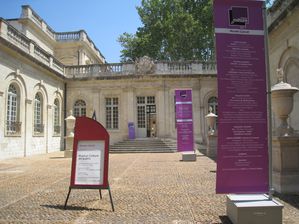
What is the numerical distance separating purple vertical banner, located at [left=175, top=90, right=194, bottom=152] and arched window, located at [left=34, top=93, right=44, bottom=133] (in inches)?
366

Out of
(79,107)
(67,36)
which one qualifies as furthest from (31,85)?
(67,36)

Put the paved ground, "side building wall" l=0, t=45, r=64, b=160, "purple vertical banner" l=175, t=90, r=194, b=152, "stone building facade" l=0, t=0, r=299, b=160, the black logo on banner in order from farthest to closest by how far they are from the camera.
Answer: "stone building facade" l=0, t=0, r=299, b=160 → "side building wall" l=0, t=45, r=64, b=160 → "purple vertical banner" l=175, t=90, r=194, b=152 → the paved ground → the black logo on banner

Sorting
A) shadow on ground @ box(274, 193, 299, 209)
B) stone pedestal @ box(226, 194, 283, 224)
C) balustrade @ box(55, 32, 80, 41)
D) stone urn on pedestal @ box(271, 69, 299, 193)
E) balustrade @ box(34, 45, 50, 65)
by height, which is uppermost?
balustrade @ box(55, 32, 80, 41)

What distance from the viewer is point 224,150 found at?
4.74 m

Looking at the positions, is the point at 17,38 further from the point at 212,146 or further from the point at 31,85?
the point at 212,146

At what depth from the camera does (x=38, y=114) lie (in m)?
20.3

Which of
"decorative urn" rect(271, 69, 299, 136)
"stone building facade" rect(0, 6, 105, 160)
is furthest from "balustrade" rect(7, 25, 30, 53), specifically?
"decorative urn" rect(271, 69, 299, 136)

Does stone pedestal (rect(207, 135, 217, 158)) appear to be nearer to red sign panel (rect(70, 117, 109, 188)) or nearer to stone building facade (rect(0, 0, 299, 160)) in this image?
stone building facade (rect(0, 0, 299, 160))

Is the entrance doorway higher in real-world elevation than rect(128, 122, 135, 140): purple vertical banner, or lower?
higher

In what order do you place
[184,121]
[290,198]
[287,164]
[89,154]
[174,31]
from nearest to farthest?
[89,154] → [290,198] → [287,164] → [184,121] → [174,31]

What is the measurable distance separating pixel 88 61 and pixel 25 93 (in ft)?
43.1

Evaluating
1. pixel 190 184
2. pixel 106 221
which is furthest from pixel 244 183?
pixel 190 184

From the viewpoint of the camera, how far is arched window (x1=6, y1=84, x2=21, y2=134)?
16.6 metres

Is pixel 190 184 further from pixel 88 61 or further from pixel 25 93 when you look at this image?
pixel 88 61
